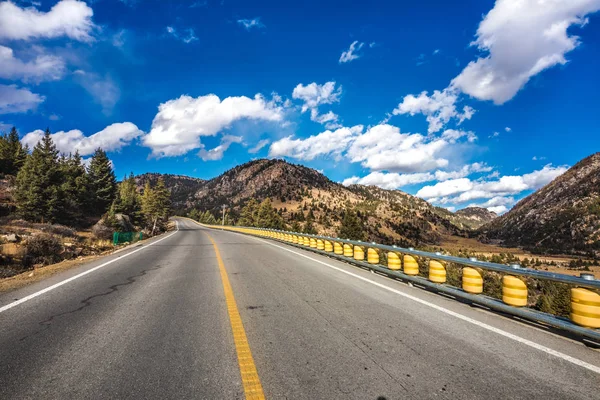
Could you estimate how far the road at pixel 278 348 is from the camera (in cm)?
289

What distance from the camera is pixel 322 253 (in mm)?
17016

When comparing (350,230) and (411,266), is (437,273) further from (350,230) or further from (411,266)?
(350,230)

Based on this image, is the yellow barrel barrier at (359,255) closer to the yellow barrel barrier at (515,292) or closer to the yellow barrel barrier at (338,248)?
the yellow barrel barrier at (338,248)

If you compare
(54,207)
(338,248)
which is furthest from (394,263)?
(54,207)

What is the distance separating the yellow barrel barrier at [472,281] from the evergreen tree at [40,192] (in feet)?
129

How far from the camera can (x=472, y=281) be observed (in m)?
6.43

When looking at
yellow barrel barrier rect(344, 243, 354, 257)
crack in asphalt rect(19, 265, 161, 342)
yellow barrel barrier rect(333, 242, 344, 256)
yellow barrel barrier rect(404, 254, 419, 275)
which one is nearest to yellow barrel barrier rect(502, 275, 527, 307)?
yellow barrel barrier rect(404, 254, 419, 275)

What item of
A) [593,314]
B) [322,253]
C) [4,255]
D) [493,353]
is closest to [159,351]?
[493,353]

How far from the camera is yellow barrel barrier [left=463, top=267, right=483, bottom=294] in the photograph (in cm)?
636

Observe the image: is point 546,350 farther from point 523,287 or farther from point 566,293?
point 566,293

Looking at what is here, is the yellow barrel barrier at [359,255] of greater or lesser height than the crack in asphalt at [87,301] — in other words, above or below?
above

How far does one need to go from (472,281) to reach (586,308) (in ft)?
7.29

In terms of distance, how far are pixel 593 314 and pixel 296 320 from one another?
167 inches

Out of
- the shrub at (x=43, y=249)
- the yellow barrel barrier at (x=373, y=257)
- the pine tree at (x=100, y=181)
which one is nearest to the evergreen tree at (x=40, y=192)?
the pine tree at (x=100, y=181)
